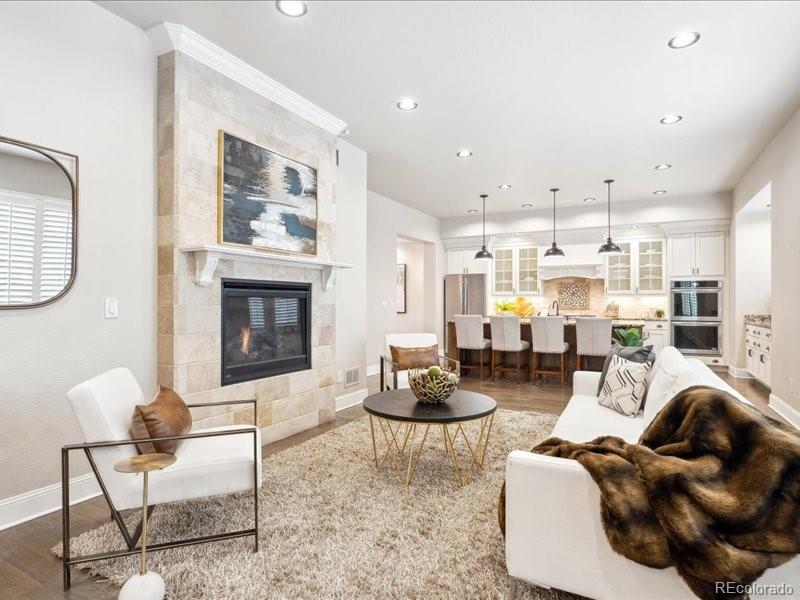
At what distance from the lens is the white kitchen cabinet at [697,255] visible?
23.2 ft

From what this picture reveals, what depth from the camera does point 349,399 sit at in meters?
4.86

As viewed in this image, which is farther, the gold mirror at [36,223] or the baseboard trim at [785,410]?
the baseboard trim at [785,410]

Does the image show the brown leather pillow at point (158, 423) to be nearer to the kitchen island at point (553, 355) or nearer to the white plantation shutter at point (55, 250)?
the white plantation shutter at point (55, 250)

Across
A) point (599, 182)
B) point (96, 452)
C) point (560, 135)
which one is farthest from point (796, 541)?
point (599, 182)

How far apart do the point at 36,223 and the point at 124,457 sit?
1373 mm

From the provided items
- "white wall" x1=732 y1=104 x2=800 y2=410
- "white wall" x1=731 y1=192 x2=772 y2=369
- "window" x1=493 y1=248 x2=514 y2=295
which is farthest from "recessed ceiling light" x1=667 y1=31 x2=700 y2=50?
"window" x1=493 y1=248 x2=514 y2=295

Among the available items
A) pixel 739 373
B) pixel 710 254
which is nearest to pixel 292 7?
pixel 710 254

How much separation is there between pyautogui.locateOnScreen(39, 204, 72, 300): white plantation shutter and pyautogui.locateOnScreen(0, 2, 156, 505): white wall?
0.21 ft

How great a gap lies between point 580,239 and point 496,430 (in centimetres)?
530

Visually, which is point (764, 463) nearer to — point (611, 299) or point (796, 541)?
point (796, 541)

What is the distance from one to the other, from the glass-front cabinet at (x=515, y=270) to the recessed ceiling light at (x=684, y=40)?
221 inches

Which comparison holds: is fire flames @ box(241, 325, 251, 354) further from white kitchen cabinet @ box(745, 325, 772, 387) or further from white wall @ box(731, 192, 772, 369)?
white wall @ box(731, 192, 772, 369)

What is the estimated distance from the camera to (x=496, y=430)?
3844 millimetres

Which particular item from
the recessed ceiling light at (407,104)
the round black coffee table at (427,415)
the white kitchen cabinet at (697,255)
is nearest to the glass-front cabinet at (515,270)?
the white kitchen cabinet at (697,255)
